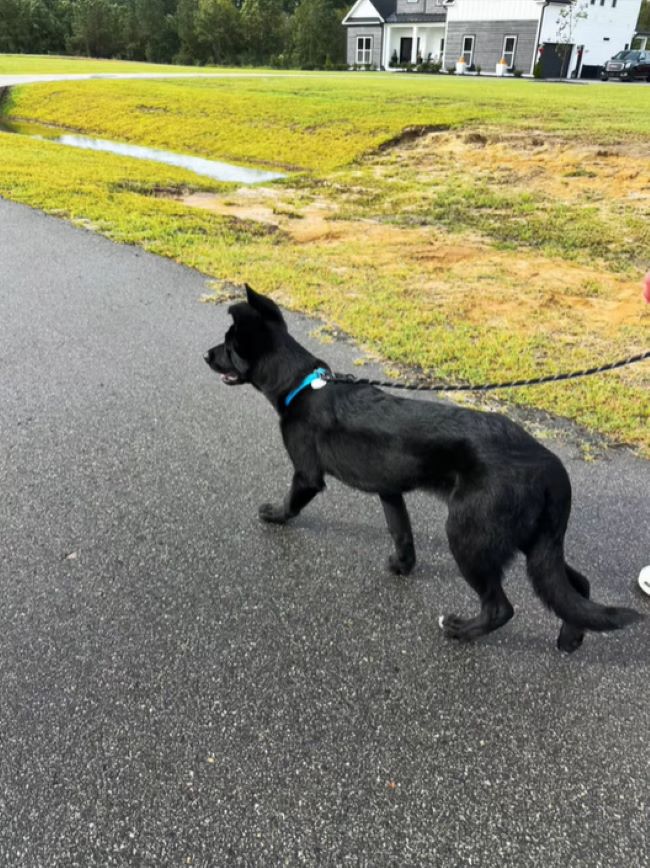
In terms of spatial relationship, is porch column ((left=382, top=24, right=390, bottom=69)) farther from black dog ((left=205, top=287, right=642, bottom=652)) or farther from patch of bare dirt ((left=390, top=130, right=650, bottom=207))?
black dog ((left=205, top=287, right=642, bottom=652))

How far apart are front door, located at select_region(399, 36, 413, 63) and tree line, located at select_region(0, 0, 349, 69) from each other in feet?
22.8

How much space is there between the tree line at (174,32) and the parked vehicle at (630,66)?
27.0 metres

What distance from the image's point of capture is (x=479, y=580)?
2.21 metres

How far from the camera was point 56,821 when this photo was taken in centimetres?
177

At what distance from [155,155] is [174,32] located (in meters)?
59.7

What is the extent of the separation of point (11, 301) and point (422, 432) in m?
5.16

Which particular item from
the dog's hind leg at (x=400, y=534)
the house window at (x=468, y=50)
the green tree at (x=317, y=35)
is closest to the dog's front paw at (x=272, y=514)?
the dog's hind leg at (x=400, y=534)

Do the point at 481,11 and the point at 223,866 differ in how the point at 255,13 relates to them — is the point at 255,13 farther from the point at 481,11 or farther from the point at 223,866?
the point at 223,866

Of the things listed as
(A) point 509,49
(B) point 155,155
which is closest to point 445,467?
(B) point 155,155

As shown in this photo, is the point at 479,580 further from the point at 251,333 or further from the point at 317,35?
the point at 317,35

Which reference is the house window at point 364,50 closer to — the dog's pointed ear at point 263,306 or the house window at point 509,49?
the house window at point 509,49

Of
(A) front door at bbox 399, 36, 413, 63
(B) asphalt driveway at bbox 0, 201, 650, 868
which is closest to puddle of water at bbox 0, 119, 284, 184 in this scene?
(B) asphalt driveway at bbox 0, 201, 650, 868

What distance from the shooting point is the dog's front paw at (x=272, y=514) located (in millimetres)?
3014

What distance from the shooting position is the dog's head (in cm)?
272
